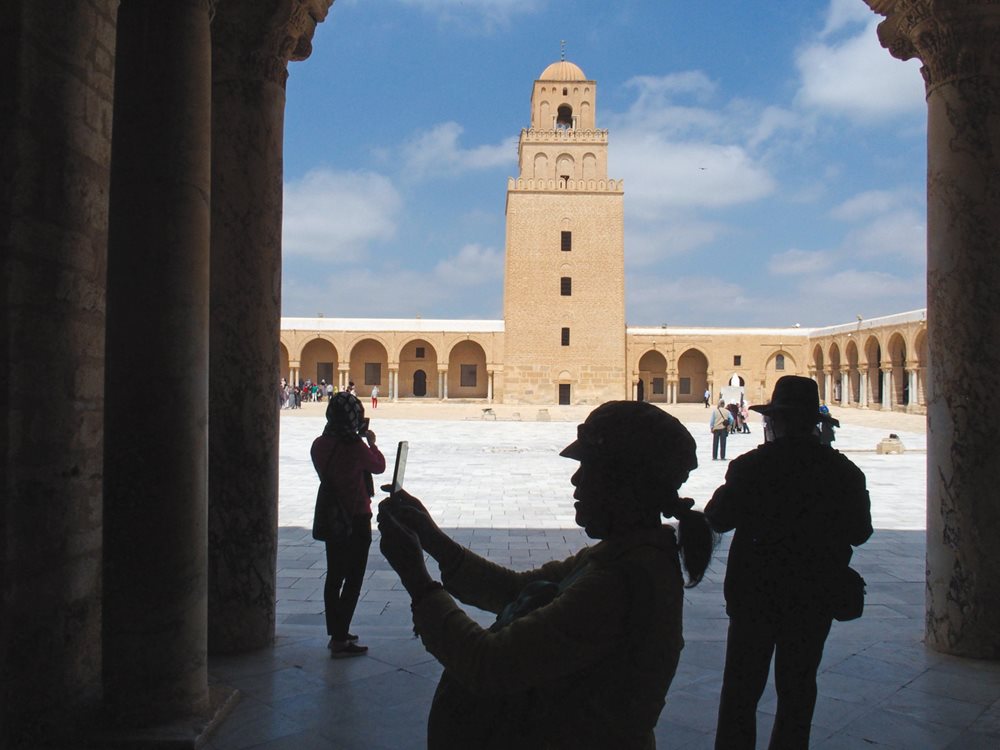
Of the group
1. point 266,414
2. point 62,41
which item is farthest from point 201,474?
point 62,41

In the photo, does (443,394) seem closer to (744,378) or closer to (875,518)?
(744,378)

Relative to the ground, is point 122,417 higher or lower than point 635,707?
higher

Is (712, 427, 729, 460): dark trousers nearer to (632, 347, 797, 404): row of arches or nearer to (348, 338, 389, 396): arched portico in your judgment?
(632, 347, 797, 404): row of arches

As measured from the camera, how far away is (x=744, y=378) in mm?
39188

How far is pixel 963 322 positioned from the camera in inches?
140

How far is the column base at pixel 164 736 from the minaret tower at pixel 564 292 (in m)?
33.3

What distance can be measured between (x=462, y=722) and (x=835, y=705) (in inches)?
93.4

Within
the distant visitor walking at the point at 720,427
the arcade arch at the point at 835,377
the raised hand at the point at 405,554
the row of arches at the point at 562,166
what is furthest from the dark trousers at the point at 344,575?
the arcade arch at the point at 835,377

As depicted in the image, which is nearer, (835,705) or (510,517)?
(835,705)

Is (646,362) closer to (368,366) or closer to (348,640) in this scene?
(368,366)

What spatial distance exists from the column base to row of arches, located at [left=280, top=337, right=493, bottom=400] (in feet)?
121

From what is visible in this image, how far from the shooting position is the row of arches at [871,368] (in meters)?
29.1

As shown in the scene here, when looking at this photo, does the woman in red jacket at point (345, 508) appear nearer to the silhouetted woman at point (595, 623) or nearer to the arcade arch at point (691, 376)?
the silhouetted woman at point (595, 623)

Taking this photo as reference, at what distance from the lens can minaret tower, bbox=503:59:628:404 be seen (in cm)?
3594
